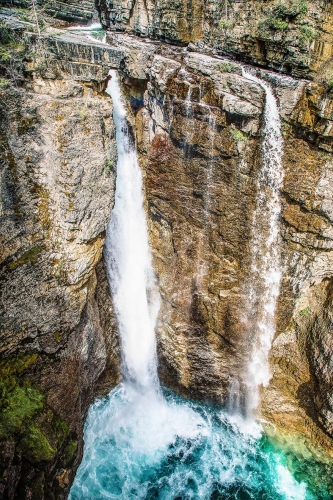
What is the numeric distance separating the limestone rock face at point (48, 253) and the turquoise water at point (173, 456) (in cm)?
213

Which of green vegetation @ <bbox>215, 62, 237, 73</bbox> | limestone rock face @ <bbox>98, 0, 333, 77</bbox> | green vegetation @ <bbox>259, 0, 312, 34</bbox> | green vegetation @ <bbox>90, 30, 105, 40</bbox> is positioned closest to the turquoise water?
green vegetation @ <bbox>215, 62, 237, 73</bbox>

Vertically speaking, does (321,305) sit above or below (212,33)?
below

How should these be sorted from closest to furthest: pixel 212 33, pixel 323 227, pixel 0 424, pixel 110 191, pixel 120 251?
1. pixel 0 424
2. pixel 110 191
3. pixel 323 227
4. pixel 212 33
5. pixel 120 251

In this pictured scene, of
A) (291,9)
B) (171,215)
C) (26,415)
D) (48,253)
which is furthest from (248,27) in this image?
(26,415)

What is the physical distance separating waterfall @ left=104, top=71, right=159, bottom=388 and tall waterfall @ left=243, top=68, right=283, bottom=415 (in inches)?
182

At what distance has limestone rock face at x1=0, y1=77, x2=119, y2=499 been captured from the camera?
32.7 feet

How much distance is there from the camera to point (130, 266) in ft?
50.6

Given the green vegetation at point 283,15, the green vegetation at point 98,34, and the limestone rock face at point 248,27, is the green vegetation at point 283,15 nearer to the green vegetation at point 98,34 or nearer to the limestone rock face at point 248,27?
the limestone rock face at point 248,27

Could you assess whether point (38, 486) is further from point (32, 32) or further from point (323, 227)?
point (32, 32)

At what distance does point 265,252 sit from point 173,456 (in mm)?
9500

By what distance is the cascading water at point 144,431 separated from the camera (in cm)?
1352

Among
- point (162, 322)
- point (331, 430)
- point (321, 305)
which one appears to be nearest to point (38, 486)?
point (162, 322)

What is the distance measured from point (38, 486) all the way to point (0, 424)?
2.29 m

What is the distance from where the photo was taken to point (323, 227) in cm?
Answer: 1291
